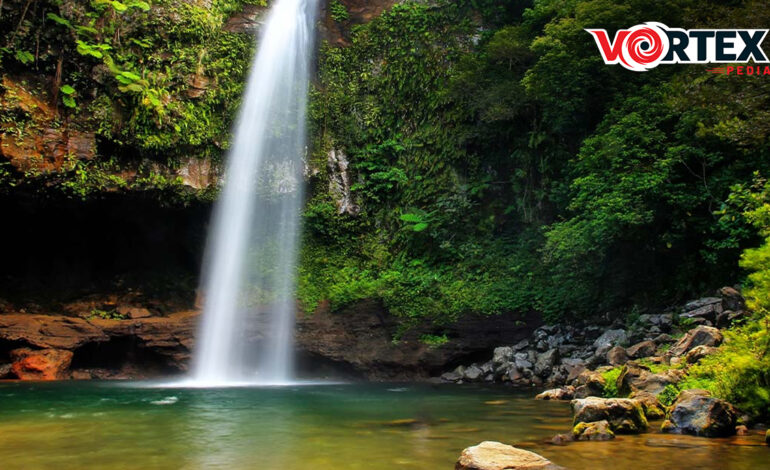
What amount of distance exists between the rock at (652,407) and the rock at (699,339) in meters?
1.92

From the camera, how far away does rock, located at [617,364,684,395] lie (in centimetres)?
859

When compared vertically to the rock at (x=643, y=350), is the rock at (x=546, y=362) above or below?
below

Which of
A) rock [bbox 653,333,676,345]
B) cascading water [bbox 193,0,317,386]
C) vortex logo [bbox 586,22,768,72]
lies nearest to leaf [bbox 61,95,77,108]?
cascading water [bbox 193,0,317,386]

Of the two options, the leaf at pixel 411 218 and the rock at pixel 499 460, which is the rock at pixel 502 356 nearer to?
the leaf at pixel 411 218

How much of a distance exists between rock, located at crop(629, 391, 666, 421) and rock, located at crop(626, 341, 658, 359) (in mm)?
2899

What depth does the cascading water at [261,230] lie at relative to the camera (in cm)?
1669

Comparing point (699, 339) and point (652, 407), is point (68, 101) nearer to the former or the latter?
point (652, 407)

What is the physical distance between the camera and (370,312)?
54.9 ft

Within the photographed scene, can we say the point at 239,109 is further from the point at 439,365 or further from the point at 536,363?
the point at 536,363

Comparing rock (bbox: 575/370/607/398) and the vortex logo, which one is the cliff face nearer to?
rock (bbox: 575/370/607/398)

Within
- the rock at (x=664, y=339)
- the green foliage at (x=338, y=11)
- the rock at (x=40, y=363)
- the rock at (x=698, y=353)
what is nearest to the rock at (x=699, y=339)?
the rock at (x=698, y=353)

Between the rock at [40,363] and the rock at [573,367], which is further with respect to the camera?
the rock at [40,363]

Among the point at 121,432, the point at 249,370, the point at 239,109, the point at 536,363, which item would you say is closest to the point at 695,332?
the point at 536,363

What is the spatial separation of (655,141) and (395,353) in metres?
8.44
